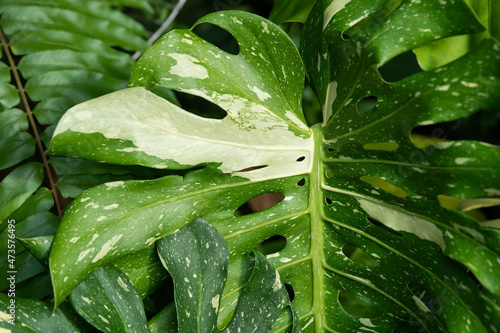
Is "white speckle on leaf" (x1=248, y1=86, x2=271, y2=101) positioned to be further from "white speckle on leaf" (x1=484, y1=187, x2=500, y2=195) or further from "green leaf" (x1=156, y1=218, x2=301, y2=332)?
"white speckle on leaf" (x1=484, y1=187, x2=500, y2=195)

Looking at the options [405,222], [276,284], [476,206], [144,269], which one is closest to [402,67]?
[476,206]

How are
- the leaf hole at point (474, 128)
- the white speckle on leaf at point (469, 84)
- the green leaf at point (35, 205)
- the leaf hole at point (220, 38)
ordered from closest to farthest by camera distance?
1. the white speckle on leaf at point (469, 84)
2. the green leaf at point (35, 205)
3. the leaf hole at point (220, 38)
4. the leaf hole at point (474, 128)

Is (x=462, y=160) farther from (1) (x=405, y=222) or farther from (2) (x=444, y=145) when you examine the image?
(1) (x=405, y=222)

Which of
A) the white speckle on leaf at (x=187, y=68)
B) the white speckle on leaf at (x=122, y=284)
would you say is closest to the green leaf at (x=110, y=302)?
the white speckle on leaf at (x=122, y=284)

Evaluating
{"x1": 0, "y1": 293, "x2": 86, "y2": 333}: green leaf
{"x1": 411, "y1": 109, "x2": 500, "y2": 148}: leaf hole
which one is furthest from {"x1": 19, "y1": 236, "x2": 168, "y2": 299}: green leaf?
{"x1": 411, "y1": 109, "x2": 500, "y2": 148}: leaf hole

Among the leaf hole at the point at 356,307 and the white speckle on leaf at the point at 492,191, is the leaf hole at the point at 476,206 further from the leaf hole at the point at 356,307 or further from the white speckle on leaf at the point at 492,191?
the leaf hole at the point at 356,307

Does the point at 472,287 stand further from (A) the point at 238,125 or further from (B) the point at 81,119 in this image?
(B) the point at 81,119

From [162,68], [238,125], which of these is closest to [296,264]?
[238,125]
